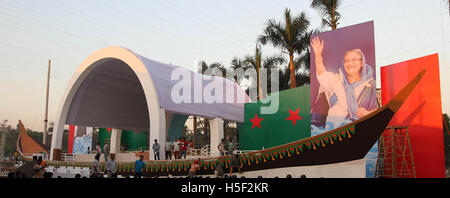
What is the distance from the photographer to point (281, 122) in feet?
62.5

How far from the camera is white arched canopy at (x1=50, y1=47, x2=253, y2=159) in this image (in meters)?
17.8

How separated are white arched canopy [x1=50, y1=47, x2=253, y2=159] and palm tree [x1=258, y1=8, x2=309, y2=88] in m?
4.09

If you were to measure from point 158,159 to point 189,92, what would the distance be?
4659 millimetres

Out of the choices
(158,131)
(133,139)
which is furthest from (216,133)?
(133,139)

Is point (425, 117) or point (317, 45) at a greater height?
point (317, 45)

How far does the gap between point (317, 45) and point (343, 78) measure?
6.28 ft

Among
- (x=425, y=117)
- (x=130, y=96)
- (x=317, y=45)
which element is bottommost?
(x=425, y=117)

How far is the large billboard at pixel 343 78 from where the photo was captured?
1451 cm

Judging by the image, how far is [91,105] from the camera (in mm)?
23109

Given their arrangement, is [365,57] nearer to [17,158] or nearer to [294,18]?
[294,18]

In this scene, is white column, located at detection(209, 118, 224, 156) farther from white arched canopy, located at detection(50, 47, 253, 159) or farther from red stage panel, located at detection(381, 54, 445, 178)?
red stage panel, located at detection(381, 54, 445, 178)

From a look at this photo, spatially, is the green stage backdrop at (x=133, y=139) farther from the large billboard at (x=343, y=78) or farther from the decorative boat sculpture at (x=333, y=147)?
the large billboard at (x=343, y=78)

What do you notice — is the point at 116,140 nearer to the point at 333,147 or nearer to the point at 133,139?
the point at 133,139
